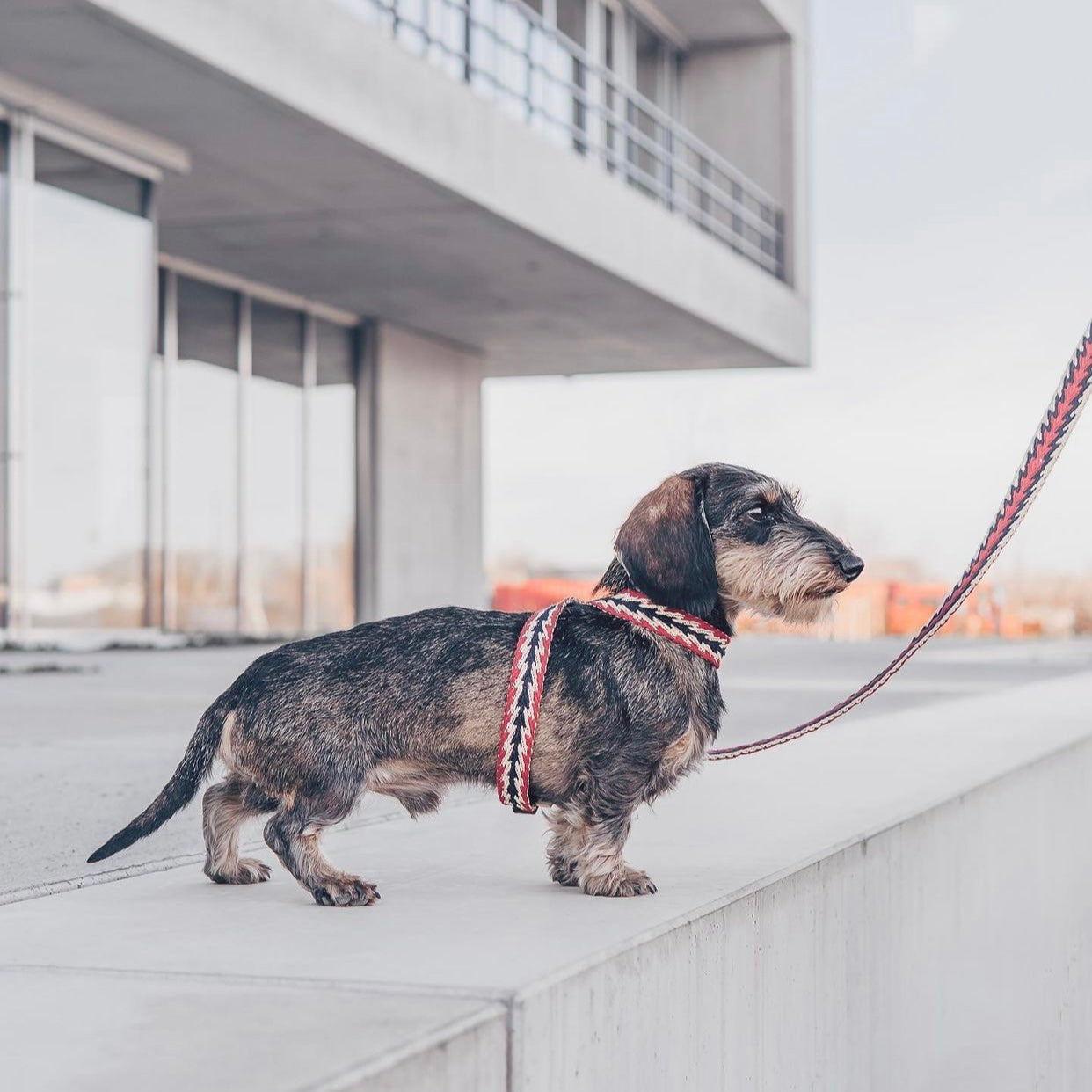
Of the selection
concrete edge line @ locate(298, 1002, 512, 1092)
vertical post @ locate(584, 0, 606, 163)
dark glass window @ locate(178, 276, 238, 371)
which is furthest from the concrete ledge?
vertical post @ locate(584, 0, 606, 163)

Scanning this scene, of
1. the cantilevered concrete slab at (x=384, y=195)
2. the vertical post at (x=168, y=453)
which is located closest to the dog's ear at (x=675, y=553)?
the cantilevered concrete slab at (x=384, y=195)

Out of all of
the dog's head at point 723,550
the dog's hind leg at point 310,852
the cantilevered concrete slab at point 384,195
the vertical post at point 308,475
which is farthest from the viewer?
the vertical post at point 308,475

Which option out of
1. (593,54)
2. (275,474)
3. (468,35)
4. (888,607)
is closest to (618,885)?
(468,35)

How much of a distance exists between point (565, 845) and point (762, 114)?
76.0 feet

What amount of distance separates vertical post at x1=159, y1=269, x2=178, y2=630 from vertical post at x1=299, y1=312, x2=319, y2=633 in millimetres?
2969

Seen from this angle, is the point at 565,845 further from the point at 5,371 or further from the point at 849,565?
the point at 5,371

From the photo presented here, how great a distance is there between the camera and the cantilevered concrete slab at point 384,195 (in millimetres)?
11953

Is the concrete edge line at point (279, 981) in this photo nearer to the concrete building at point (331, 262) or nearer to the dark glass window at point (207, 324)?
the concrete building at point (331, 262)

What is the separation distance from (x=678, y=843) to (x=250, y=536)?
16.2 m

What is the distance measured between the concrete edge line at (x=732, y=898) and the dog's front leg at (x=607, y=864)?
0.21 metres

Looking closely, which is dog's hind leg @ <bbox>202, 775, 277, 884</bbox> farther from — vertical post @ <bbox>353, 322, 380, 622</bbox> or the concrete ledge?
vertical post @ <bbox>353, 322, 380, 622</bbox>

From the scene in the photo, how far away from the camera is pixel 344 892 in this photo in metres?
3.36

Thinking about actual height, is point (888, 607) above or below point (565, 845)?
below

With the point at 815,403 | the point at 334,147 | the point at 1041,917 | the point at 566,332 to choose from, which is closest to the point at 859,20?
the point at 566,332
